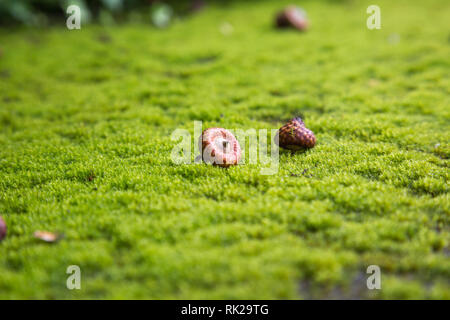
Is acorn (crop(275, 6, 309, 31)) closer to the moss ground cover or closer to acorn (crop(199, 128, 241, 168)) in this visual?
the moss ground cover

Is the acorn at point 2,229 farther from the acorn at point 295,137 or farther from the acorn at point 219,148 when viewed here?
the acorn at point 295,137

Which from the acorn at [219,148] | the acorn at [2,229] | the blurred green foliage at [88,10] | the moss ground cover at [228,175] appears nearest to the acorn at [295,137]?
the moss ground cover at [228,175]

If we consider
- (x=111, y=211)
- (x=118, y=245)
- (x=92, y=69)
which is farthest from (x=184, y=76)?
(x=118, y=245)

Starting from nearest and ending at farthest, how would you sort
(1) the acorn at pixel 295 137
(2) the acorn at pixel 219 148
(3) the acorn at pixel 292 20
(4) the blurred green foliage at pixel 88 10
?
(2) the acorn at pixel 219 148, (1) the acorn at pixel 295 137, (3) the acorn at pixel 292 20, (4) the blurred green foliage at pixel 88 10

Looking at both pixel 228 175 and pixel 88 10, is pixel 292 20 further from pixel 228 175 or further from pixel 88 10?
pixel 228 175

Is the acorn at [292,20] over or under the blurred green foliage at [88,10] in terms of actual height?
under

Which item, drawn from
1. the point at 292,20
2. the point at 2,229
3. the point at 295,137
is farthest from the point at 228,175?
the point at 292,20
